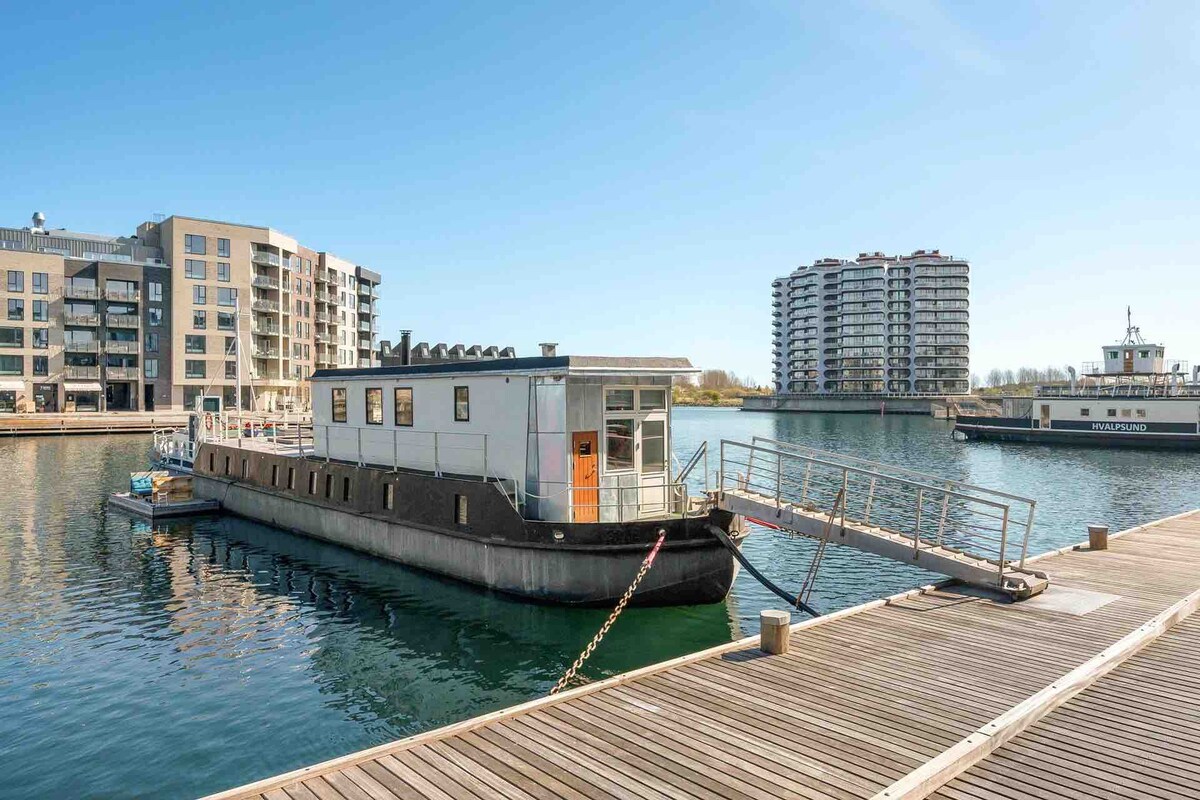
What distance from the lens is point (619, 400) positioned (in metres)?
18.5

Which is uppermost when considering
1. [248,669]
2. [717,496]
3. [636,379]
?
[636,379]

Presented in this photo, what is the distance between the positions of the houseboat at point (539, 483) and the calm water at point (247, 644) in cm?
84

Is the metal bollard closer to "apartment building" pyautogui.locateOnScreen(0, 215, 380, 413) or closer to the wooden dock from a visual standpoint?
the wooden dock

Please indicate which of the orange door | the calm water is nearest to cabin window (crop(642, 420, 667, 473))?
the orange door

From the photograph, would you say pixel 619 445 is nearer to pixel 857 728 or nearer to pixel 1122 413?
pixel 857 728

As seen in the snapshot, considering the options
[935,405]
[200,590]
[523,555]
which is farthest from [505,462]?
[935,405]

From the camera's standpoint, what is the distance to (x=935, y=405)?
13975 centimetres

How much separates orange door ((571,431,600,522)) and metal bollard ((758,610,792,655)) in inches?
278

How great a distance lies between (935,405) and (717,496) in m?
136

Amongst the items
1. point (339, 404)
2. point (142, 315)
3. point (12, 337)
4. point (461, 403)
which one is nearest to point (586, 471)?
point (461, 403)

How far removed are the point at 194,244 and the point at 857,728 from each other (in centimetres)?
9477

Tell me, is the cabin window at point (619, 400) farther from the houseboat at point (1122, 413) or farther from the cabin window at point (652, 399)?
the houseboat at point (1122, 413)

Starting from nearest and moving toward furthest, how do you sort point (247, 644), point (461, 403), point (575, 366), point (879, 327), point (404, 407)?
point (247, 644), point (575, 366), point (461, 403), point (404, 407), point (879, 327)

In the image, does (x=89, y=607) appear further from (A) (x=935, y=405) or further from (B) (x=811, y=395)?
(B) (x=811, y=395)
